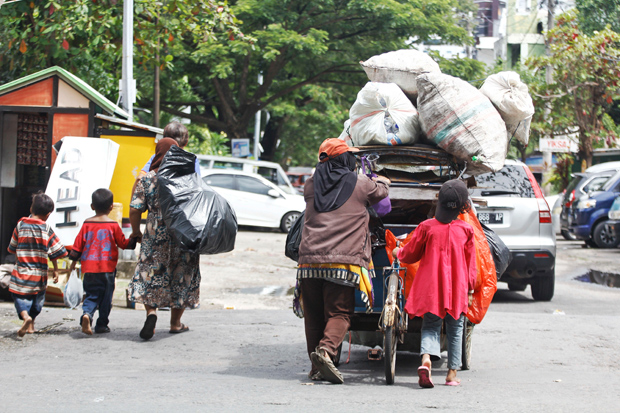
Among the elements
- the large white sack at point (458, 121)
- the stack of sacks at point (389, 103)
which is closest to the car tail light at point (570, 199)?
the stack of sacks at point (389, 103)

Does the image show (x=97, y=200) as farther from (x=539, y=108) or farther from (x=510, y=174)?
(x=539, y=108)

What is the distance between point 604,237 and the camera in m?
18.1

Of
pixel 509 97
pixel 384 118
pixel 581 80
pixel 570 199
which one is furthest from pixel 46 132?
pixel 581 80

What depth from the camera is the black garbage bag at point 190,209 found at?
21.2ft

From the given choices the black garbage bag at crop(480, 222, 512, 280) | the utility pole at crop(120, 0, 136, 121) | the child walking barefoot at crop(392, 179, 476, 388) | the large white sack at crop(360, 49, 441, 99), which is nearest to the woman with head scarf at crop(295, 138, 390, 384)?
the child walking barefoot at crop(392, 179, 476, 388)

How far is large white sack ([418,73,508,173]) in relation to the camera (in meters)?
5.88

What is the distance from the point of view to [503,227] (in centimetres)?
940

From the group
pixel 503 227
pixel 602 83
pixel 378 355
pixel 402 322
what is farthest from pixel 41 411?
pixel 602 83

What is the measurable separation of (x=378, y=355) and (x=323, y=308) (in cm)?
107

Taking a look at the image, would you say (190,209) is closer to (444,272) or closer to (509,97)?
(444,272)

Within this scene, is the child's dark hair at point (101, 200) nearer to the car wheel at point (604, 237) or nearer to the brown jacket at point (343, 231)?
the brown jacket at point (343, 231)

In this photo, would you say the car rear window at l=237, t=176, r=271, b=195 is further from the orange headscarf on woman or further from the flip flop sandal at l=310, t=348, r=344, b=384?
the flip flop sandal at l=310, t=348, r=344, b=384

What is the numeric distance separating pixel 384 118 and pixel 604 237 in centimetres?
1384

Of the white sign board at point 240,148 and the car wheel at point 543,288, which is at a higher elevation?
the white sign board at point 240,148
